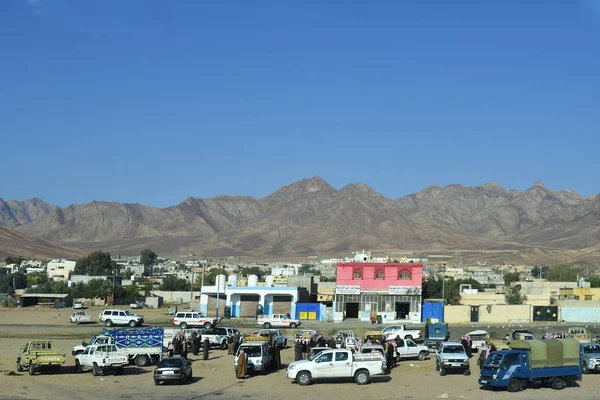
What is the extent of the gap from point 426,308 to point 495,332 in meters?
12.7

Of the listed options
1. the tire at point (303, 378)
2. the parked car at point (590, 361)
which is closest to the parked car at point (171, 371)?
the tire at point (303, 378)

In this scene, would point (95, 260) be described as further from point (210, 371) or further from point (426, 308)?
point (210, 371)

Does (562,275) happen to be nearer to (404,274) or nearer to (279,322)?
(404,274)

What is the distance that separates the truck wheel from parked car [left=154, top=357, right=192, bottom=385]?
12413 millimetres

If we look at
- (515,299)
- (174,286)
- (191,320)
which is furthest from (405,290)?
(174,286)

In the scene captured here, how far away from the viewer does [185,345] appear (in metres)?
38.1

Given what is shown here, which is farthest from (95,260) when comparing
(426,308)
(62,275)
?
(426,308)

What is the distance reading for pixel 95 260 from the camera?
527 feet

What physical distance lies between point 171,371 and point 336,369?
253 inches

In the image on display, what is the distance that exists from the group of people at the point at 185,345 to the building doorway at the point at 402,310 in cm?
3083

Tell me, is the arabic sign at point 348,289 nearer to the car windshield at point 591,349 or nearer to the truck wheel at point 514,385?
the car windshield at point 591,349

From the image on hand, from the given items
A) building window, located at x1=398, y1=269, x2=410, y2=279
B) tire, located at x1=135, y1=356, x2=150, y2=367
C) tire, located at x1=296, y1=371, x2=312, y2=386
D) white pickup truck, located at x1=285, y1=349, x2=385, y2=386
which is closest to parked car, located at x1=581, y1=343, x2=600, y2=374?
white pickup truck, located at x1=285, y1=349, x2=385, y2=386

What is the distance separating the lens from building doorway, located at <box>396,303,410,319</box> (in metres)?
71.3

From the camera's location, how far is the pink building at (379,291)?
233 ft
